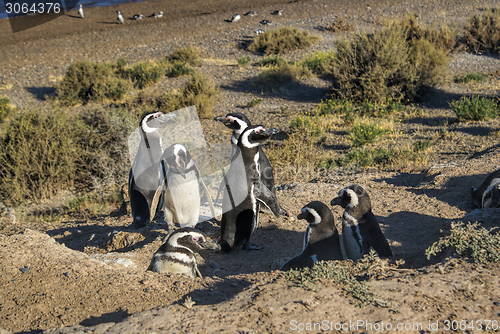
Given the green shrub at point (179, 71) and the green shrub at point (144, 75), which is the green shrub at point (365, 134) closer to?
the green shrub at point (179, 71)

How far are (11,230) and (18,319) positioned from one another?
457cm

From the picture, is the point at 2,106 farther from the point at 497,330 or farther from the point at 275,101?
the point at 497,330

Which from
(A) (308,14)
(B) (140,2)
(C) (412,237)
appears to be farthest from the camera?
(B) (140,2)

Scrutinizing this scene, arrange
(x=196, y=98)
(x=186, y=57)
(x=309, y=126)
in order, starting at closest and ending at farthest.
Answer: (x=309, y=126), (x=196, y=98), (x=186, y=57)

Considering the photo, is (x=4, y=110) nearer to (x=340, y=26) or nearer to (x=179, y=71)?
(x=179, y=71)

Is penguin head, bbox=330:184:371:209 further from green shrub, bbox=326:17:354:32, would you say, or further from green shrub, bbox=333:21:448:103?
green shrub, bbox=326:17:354:32

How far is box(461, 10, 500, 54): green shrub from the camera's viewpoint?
1669 cm

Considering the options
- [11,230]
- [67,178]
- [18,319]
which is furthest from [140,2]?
[18,319]

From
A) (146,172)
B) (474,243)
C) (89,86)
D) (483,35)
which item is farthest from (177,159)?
(483,35)

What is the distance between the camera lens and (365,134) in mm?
9547

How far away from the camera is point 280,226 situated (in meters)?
5.77

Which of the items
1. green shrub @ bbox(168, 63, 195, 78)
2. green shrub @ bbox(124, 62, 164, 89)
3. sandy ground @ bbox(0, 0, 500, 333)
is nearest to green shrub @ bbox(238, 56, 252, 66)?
green shrub @ bbox(168, 63, 195, 78)

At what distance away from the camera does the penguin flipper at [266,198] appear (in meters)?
5.26

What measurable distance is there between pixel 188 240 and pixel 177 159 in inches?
52.3
